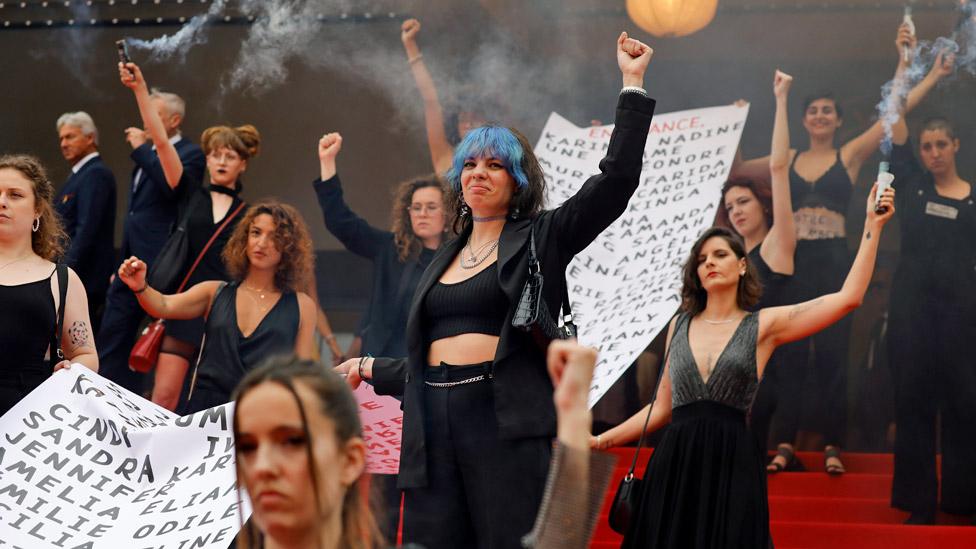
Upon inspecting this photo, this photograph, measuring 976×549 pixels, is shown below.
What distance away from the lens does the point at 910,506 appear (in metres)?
6.06

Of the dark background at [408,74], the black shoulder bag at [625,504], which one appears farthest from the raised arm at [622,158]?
the dark background at [408,74]

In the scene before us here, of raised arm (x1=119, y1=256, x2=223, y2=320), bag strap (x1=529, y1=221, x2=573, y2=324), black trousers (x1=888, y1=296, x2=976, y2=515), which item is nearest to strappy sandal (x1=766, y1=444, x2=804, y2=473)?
black trousers (x1=888, y1=296, x2=976, y2=515)

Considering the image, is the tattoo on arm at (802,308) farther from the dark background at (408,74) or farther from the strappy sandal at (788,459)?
the dark background at (408,74)

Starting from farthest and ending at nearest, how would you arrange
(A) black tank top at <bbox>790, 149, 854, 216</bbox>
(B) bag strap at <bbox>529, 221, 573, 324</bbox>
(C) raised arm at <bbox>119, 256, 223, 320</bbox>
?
(A) black tank top at <bbox>790, 149, 854, 216</bbox> < (C) raised arm at <bbox>119, 256, 223, 320</bbox> < (B) bag strap at <bbox>529, 221, 573, 324</bbox>

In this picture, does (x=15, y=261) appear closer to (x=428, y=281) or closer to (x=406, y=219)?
(x=428, y=281)

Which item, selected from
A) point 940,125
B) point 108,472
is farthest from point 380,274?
point 940,125

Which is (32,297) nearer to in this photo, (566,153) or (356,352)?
(356,352)

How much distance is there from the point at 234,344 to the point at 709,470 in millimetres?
2118

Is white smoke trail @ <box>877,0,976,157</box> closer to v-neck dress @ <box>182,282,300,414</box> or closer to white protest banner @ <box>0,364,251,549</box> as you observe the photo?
v-neck dress @ <box>182,282,300,414</box>

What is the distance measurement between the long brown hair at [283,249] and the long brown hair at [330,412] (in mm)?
3554

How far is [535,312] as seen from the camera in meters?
3.62

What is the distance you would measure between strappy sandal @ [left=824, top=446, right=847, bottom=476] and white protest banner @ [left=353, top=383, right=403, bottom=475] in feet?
9.27

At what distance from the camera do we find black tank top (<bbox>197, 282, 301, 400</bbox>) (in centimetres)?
557

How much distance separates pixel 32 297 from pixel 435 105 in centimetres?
303
